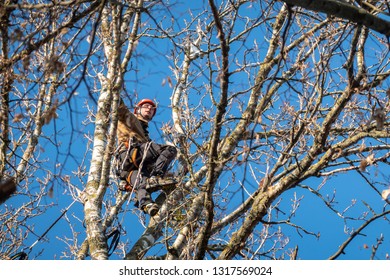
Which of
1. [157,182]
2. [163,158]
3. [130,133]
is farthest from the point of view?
[130,133]

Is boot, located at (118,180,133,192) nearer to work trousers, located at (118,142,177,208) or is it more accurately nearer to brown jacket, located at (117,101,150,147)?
work trousers, located at (118,142,177,208)

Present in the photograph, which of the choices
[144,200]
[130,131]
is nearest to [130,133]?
[130,131]

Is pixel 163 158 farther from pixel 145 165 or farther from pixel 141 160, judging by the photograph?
pixel 145 165

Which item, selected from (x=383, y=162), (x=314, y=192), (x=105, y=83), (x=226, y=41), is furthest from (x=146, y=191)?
(x=226, y=41)

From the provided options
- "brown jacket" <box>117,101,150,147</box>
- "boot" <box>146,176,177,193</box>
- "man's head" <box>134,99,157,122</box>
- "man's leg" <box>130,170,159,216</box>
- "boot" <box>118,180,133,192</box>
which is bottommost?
"man's leg" <box>130,170,159,216</box>

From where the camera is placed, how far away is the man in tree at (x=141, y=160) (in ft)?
27.9

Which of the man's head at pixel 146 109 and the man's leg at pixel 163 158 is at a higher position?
the man's head at pixel 146 109

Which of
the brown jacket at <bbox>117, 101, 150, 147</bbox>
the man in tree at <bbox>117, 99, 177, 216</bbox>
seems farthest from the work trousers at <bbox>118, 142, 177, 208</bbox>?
the brown jacket at <bbox>117, 101, 150, 147</bbox>

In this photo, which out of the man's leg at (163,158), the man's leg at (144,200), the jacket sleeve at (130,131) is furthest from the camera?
the jacket sleeve at (130,131)

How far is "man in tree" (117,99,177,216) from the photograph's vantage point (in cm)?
850

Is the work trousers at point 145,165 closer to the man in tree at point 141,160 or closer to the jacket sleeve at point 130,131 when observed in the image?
the man in tree at point 141,160

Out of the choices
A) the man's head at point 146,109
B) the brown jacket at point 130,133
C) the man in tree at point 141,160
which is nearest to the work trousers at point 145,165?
the man in tree at point 141,160

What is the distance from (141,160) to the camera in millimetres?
8578

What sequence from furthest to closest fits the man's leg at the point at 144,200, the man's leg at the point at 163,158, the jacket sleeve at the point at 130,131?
the jacket sleeve at the point at 130,131
the man's leg at the point at 163,158
the man's leg at the point at 144,200
